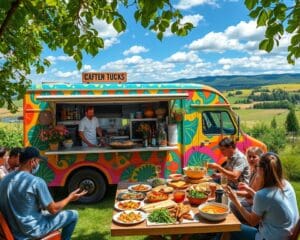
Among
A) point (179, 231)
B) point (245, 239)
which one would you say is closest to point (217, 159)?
point (245, 239)

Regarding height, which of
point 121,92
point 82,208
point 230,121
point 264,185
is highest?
point 121,92

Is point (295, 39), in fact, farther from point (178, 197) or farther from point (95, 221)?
point (95, 221)

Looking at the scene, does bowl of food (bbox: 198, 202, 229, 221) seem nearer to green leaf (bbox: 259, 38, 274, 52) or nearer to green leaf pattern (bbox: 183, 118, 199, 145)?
green leaf (bbox: 259, 38, 274, 52)

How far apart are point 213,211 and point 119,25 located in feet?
7.73

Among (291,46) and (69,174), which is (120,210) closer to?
(291,46)

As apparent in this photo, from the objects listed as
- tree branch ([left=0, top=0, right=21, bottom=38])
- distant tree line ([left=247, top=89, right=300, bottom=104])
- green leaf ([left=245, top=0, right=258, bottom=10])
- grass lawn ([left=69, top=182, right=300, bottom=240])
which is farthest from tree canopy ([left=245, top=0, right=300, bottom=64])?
distant tree line ([left=247, top=89, right=300, bottom=104])

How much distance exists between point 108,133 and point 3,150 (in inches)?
125

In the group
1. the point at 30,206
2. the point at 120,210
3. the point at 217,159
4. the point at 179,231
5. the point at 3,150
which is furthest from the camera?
the point at 217,159

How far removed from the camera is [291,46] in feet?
7.92

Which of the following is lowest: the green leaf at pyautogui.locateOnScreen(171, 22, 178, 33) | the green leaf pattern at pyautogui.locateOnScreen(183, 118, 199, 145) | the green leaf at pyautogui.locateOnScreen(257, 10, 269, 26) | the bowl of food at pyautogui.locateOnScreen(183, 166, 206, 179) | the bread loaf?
the bread loaf

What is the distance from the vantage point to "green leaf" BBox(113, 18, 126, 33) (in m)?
2.65

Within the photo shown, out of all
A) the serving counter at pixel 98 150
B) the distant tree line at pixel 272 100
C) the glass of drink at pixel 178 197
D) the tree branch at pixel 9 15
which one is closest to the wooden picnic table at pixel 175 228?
the glass of drink at pixel 178 197

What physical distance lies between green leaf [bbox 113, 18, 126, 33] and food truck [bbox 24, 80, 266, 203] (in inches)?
199

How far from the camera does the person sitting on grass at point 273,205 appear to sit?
3.64 meters
